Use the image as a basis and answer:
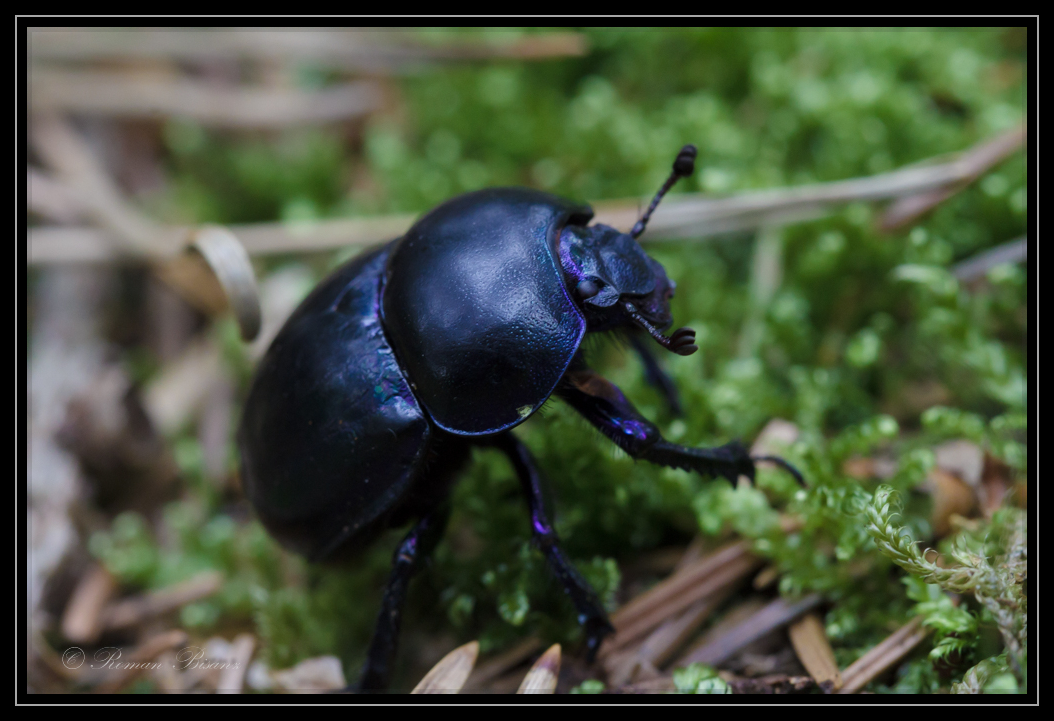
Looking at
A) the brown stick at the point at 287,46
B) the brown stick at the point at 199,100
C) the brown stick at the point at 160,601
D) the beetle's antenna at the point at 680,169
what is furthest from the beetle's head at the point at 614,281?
the brown stick at the point at 199,100

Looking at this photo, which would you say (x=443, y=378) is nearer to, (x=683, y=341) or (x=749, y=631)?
(x=683, y=341)

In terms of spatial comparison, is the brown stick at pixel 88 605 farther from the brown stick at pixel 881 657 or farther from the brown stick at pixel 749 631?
the brown stick at pixel 881 657

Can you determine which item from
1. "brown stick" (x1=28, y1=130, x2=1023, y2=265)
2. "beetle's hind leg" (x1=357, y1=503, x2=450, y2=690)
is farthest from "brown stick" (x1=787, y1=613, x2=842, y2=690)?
"brown stick" (x1=28, y1=130, x2=1023, y2=265)

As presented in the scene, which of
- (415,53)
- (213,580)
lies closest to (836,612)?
(213,580)

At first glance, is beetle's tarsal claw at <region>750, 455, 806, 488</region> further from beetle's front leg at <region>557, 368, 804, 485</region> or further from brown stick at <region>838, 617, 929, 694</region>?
brown stick at <region>838, 617, 929, 694</region>

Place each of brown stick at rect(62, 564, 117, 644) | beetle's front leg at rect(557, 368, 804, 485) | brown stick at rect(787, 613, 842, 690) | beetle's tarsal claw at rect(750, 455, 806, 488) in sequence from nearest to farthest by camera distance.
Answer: brown stick at rect(787, 613, 842, 690), beetle's front leg at rect(557, 368, 804, 485), beetle's tarsal claw at rect(750, 455, 806, 488), brown stick at rect(62, 564, 117, 644)

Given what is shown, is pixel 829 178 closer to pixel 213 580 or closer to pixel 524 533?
pixel 524 533

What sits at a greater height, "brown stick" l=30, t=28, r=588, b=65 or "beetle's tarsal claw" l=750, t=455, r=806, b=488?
"brown stick" l=30, t=28, r=588, b=65
